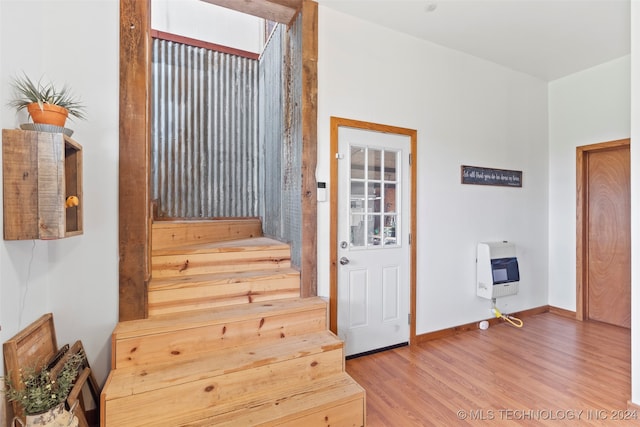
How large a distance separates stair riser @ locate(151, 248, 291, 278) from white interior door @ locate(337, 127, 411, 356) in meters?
0.55

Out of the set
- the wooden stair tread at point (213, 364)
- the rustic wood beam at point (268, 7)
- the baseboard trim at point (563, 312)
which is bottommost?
the baseboard trim at point (563, 312)

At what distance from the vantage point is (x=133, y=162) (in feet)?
6.56

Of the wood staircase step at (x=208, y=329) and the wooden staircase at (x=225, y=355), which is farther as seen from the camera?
the wood staircase step at (x=208, y=329)

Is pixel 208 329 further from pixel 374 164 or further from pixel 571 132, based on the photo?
pixel 571 132

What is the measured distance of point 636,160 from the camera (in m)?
2.09

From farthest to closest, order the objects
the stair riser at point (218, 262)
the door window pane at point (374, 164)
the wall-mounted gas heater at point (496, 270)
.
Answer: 1. the wall-mounted gas heater at point (496, 270)
2. the door window pane at point (374, 164)
3. the stair riser at point (218, 262)

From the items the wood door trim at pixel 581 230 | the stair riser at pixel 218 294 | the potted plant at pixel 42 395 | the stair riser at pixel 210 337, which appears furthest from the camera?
the wood door trim at pixel 581 230

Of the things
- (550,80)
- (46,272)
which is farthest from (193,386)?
(550,80)

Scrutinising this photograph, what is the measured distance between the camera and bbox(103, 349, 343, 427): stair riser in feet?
5.13

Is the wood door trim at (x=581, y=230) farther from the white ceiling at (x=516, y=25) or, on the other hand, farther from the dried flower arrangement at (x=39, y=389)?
the dried flower arrangement at (x=39, y=389)

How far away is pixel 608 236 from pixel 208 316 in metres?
4.37

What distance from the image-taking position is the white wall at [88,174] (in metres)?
1.81

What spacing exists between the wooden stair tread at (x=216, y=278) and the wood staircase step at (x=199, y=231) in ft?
2.05

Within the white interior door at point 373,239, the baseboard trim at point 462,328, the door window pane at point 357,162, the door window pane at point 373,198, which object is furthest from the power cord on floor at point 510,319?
the door window pane at point 357,162
